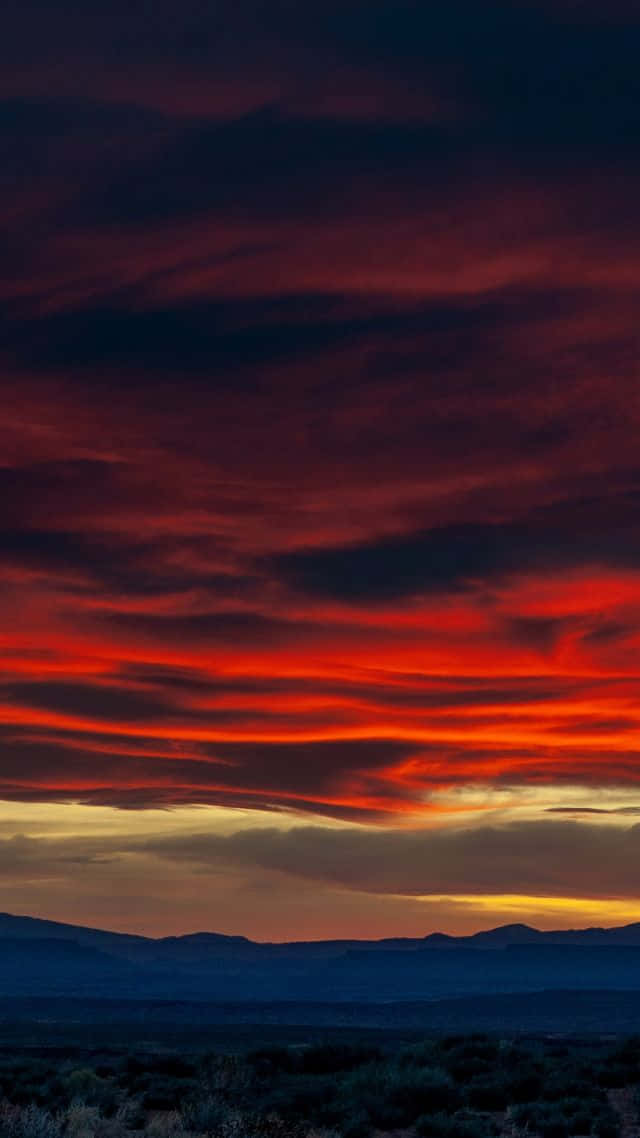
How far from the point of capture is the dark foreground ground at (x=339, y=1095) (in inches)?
1136

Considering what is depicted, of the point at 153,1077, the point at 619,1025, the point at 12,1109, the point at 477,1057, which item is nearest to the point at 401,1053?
the point at 477,1057

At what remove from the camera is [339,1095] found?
1375 inches

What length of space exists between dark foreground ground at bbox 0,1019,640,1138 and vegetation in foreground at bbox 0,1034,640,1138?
4 centimetres

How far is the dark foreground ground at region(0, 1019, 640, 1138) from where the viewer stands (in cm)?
2884

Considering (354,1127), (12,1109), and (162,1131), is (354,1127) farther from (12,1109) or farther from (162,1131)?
(12,1109)

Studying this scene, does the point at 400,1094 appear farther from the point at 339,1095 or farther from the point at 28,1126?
the point at 28,1126

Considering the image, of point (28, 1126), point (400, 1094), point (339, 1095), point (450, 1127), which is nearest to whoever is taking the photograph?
point (28, 1126)

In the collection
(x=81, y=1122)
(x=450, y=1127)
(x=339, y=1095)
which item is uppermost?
(x=339, y=1095)

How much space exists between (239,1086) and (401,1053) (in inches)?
345

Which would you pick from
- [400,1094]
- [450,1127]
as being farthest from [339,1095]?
[450,1127]

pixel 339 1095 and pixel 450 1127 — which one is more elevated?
pixel 339 1095

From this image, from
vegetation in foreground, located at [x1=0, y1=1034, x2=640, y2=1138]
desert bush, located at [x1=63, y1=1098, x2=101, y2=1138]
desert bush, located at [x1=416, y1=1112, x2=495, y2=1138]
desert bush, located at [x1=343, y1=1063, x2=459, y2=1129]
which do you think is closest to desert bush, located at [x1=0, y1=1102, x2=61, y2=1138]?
Answer: vegetation in foreground, located at [x1=0, y1=1034, x2=640, y2=1138]

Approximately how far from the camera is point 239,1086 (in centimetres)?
3759

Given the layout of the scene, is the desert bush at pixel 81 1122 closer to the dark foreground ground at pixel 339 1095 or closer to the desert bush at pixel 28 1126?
the dark foreground ground at pixel 339 1095
